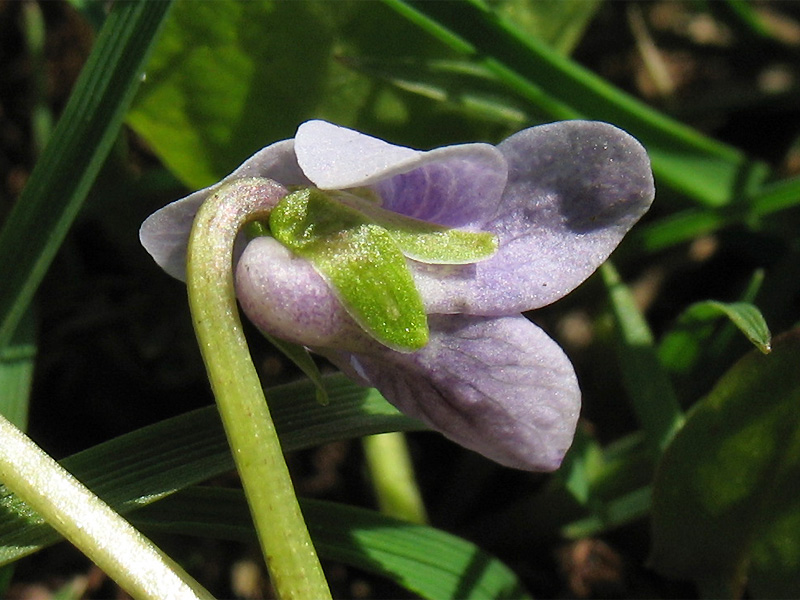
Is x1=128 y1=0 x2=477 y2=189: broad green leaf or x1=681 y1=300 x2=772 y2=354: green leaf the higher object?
x1=681 y1=300 x2=772 y2=354: green leaf

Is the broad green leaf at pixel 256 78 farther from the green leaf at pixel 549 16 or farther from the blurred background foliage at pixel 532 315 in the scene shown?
the green leaf at pixel 549 16

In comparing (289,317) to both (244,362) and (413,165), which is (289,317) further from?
(413,165)

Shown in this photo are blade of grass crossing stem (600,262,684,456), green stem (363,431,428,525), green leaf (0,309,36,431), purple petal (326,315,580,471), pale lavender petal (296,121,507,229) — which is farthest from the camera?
green stem (363,431,428,525)

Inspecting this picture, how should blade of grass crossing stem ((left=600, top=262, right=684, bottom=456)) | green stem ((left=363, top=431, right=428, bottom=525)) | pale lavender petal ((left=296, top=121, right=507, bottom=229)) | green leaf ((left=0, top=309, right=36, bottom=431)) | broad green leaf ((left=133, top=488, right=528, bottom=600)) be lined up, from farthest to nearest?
green stem ((left=363, top=431, right=428, bottom=525)) < blade of grass crossing stem ((left=600, top=262, right=684, bottom=456)) < green leaf ((left=0, top=309, right=36, bottom=431)) < broad green leaf ((left=133, top=488, right=528, bottom=600)) < pale lavender petal ((left=296, top=121, right=507, bottom=229))

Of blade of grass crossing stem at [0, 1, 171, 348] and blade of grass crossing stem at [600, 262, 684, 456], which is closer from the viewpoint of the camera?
blade of grass crossing stem at [0, 1, 171, 348]

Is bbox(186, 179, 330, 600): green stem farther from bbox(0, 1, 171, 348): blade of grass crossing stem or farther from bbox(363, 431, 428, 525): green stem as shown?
bbox(363, 431, 428, 525): green stem

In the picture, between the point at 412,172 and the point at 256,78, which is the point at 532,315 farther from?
the point at 412,172

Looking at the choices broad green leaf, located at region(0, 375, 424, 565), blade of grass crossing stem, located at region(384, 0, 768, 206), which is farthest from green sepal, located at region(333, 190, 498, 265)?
blade of grass crossing stem, located at region(384, 0, 768, 206)

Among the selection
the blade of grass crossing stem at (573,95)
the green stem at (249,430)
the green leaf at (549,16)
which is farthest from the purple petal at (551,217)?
the green leaf at (549,16)

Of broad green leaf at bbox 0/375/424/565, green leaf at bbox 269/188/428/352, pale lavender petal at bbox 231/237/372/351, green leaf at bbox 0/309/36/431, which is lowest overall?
green leaf at bbox 0/309/36/431
